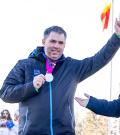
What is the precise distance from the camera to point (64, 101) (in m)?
3.28

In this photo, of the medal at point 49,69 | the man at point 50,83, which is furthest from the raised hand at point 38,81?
the medal at point 49,69

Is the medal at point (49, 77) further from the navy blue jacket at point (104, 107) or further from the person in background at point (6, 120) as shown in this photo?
the person in background at point (6, 120)

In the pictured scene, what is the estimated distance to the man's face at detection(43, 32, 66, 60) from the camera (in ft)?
11.2

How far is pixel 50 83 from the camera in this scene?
331 centimetres

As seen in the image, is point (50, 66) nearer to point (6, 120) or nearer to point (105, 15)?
point (6, 120)

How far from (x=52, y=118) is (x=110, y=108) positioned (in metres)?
0.53

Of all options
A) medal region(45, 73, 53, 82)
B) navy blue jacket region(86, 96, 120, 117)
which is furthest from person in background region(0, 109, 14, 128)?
medal region(45, 73, 53, 82)

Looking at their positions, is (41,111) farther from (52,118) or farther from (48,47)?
(48,47)

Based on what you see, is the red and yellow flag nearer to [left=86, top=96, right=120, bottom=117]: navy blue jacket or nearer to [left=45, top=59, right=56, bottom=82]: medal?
[left=86, top=96, right=120, bottom=117]: navy blue jacket

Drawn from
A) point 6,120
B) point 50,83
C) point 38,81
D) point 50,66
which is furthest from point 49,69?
point 6,120

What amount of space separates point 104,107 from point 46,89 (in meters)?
0.51

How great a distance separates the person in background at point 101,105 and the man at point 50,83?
139 mm

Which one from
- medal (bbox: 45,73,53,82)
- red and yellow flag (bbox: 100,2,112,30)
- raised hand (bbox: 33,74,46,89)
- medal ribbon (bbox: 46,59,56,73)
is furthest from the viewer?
red and yellow flag (bbox: 100,2,112,30)

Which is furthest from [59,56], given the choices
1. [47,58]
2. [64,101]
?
[64,101]
